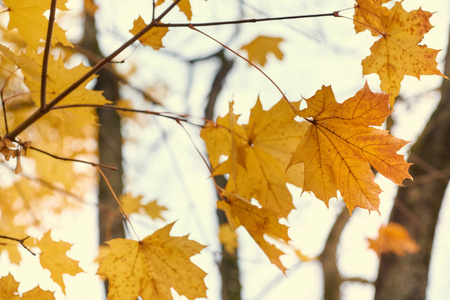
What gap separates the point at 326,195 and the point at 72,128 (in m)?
3.22

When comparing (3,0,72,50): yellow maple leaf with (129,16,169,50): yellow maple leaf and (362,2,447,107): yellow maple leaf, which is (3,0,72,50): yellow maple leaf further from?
(362,2,447,107): yellow maple leaf

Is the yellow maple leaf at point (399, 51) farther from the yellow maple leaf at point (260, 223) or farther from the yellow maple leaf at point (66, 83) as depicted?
the yellow maple leaf at point (66, 83)

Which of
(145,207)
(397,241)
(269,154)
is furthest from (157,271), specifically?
(397,241)

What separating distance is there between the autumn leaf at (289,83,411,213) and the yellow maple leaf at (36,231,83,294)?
0.71 meters

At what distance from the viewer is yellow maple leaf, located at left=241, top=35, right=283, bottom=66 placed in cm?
268

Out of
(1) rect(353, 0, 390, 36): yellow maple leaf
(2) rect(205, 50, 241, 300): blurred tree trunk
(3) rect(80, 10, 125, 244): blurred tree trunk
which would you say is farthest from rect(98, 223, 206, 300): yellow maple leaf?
(2) rect(205, 50, 241, 300): blurred tree trunk

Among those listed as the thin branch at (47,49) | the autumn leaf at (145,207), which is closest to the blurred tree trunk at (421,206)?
the autumn leaf at (145,207)

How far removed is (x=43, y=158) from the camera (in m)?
3.91

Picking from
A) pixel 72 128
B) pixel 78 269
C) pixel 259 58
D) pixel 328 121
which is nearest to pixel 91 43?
pixel 72 128

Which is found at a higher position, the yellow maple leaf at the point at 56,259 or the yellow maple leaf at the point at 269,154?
the yellow maple leaf at the point at 269,154

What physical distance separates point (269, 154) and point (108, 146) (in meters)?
1.83

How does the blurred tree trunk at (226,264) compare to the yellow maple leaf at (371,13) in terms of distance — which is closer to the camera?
the yellow maple leaf at (371,13)

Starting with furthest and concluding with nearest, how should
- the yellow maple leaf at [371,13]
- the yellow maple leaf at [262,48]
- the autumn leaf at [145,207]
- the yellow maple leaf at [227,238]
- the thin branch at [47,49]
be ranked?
the yellow maple leaf at [227,238], the yellow maple leaf at [262,48], the autumn leaf at [145,207], the yellow maple leaf at [371,13], the thin branch at [47,49]

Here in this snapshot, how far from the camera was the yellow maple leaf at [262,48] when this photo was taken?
2.68m
